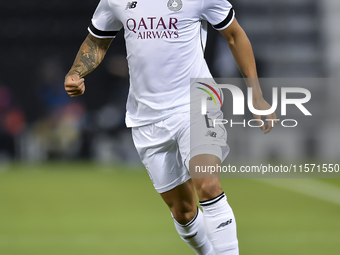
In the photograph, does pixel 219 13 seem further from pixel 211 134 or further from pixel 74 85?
pixel 74 85

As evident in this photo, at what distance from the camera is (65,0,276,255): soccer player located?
132 inches

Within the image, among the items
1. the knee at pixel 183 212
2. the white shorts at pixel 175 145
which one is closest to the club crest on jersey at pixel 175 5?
the white shorts at pixel 175 145

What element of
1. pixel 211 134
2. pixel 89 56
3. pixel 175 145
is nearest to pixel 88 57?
pixel 89 56

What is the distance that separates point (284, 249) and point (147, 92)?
67.4 inches

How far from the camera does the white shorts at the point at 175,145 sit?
128 inches

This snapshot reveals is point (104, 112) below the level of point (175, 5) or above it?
below

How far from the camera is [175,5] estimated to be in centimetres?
336

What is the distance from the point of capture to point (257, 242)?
180 inches

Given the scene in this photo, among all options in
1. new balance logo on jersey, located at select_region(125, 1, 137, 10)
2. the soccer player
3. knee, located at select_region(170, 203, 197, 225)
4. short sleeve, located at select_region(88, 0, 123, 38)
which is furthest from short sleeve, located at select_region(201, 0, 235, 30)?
knee, located at select_region(170, 203, 197, 225)

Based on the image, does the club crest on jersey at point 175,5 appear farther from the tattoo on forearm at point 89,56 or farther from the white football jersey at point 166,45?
the tattoo on forearm at point 89,56

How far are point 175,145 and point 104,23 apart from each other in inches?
37.6

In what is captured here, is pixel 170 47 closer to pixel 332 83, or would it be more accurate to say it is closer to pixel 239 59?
pixel 239 59

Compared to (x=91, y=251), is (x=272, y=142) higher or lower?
lower

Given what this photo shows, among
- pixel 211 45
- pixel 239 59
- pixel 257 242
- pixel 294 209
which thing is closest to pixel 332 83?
pixel 211 45
